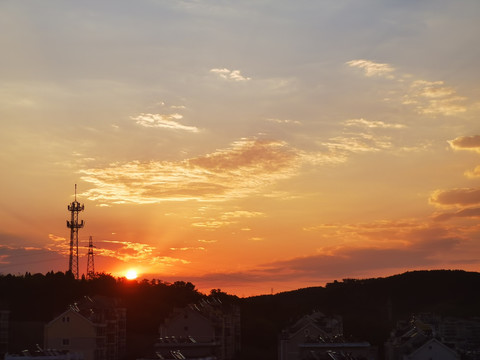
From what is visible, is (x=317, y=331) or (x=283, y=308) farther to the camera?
(x=283, y=308)

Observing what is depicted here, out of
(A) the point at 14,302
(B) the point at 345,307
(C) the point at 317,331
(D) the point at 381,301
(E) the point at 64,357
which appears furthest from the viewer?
(D) the point at 381,301

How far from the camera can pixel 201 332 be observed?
8619 centimetres

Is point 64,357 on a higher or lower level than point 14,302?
lower

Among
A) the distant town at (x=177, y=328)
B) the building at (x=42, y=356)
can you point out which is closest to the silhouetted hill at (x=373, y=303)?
the distant town at (x=177, y=328)

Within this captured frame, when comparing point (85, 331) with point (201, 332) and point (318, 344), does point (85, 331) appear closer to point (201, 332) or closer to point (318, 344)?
point (201, 332)

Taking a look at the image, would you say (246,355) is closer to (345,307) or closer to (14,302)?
(14,302)

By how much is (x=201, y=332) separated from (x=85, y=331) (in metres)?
13.0

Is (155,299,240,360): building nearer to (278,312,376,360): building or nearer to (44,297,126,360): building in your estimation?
(44,297,126,360): building

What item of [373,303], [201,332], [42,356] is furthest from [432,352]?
[373,303]

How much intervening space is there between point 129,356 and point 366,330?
38624 mm

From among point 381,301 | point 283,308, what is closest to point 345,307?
point 381,301

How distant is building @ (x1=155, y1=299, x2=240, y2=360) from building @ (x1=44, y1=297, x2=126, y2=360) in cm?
697

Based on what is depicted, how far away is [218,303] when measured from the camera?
103625 millimetres

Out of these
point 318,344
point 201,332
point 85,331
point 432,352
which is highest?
point 85,331
